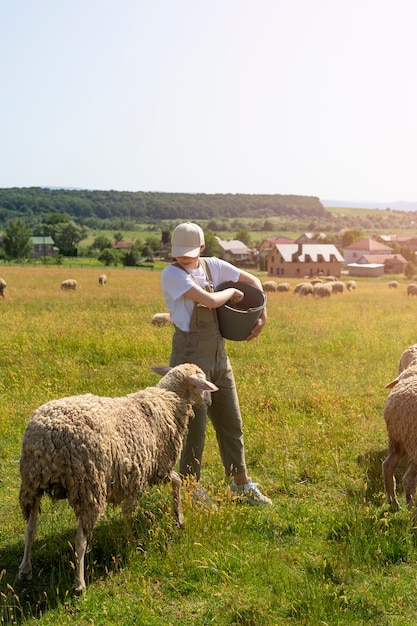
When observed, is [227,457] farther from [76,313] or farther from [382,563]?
[76,313]

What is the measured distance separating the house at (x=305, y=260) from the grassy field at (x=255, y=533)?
189 feet

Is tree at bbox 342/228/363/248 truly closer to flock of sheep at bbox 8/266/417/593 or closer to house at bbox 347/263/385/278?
house at bbox 347/263/385/278

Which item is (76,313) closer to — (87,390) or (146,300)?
(146,300)

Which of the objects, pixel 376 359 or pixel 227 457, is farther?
pixel 376 359

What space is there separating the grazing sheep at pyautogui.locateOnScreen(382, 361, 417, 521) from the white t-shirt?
6.64 ft

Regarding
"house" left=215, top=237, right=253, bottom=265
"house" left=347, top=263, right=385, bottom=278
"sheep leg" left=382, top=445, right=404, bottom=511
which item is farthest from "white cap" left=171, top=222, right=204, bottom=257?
"house" left=215, top=237, right=253, bottom=265

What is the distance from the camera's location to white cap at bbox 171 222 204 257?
15.6 ft

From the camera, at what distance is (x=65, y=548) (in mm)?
4531

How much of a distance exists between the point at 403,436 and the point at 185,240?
281 centimetres

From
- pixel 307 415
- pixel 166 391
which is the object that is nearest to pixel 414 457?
pixel 166 391

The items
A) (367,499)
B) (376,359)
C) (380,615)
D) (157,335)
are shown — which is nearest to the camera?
(380,615)

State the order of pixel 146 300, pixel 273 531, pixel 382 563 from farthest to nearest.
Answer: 1. pixel 146 300
2. pixel 273 531
3. pixel 382 563

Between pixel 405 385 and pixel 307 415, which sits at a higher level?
pixel 405 385

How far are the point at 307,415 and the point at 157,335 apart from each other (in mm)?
6172
